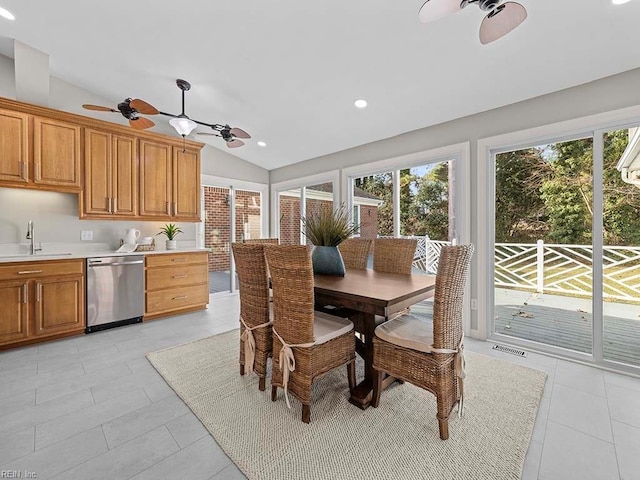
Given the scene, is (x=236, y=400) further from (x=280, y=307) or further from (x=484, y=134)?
(x=484, y=134)

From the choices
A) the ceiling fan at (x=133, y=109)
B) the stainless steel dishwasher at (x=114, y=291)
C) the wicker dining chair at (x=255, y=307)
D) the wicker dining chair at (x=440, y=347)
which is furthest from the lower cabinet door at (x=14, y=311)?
the wicker dining chair at (x=440, y=347)

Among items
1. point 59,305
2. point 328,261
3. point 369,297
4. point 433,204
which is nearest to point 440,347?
point 369,297

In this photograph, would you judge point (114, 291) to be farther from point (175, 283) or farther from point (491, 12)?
point (491, 12)

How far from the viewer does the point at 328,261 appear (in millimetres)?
2518

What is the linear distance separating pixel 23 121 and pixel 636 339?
6.78m

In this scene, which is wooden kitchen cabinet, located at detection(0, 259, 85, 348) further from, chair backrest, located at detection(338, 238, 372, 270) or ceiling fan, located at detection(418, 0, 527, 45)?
ceiling fan, located at detection(418, 0, 527, 45)

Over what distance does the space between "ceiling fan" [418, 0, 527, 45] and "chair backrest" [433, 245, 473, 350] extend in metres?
1.24

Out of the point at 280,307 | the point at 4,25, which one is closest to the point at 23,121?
the point at 4,25

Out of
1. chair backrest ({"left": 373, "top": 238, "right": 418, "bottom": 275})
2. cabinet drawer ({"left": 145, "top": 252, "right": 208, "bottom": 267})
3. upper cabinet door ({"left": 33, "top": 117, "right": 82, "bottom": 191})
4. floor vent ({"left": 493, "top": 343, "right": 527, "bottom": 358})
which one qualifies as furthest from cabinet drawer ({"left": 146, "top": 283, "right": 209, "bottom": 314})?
floor vent ({"left": 493, "top": 343, "right": 527, "bottom": 358})

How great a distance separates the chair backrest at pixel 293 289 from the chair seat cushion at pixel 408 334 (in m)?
0.50

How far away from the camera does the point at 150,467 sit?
146cm

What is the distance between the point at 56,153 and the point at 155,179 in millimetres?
1055

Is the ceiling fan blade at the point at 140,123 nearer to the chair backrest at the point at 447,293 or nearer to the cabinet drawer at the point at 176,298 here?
the cabinet drawer at the point at 176,298

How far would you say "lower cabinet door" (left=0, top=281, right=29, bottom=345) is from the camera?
282cm
